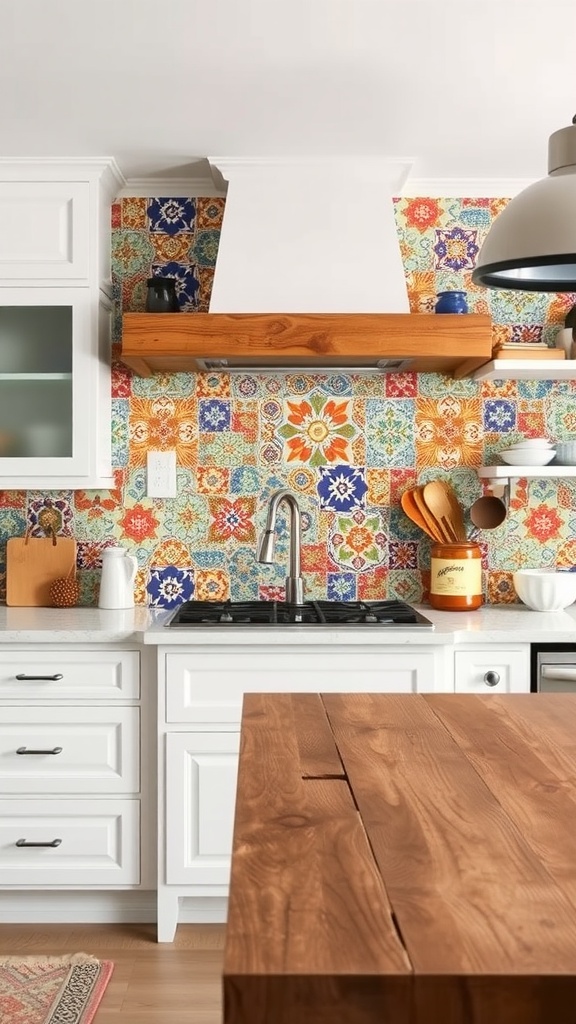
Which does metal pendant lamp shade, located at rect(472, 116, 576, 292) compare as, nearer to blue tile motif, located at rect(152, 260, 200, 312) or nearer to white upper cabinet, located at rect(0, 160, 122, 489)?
white upper cabinet, located at rect(0, 160, 122, 489)

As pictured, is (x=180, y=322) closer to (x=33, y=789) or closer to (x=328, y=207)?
(x=328, y=207)

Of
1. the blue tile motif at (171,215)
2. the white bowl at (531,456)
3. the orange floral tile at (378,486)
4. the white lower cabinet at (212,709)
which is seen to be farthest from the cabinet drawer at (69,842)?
the blue tile motif at (171,215)

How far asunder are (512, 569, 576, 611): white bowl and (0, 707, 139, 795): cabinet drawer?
1332 mm

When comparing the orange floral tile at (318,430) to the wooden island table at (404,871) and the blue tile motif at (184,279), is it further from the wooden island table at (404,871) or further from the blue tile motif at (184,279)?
the wooden island table at (404,871)

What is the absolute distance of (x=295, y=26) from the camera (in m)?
2.33

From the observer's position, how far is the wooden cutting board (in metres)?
3.51

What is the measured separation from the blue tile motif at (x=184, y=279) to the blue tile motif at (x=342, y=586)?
3.53 feet

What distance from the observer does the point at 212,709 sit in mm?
2945

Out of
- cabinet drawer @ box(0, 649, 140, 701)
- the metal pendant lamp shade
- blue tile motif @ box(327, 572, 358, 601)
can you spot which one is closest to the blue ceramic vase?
blue tile motif @ box(327, 572, 358, 601)

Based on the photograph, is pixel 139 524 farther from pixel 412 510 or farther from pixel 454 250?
pixel 454 250

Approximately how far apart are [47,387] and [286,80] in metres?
1.25

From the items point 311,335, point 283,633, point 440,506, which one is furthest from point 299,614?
point 311,335

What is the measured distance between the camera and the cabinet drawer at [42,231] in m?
3.25

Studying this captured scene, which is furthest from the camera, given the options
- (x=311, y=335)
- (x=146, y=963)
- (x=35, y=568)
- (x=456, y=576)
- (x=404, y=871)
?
(x=35, y=568)
